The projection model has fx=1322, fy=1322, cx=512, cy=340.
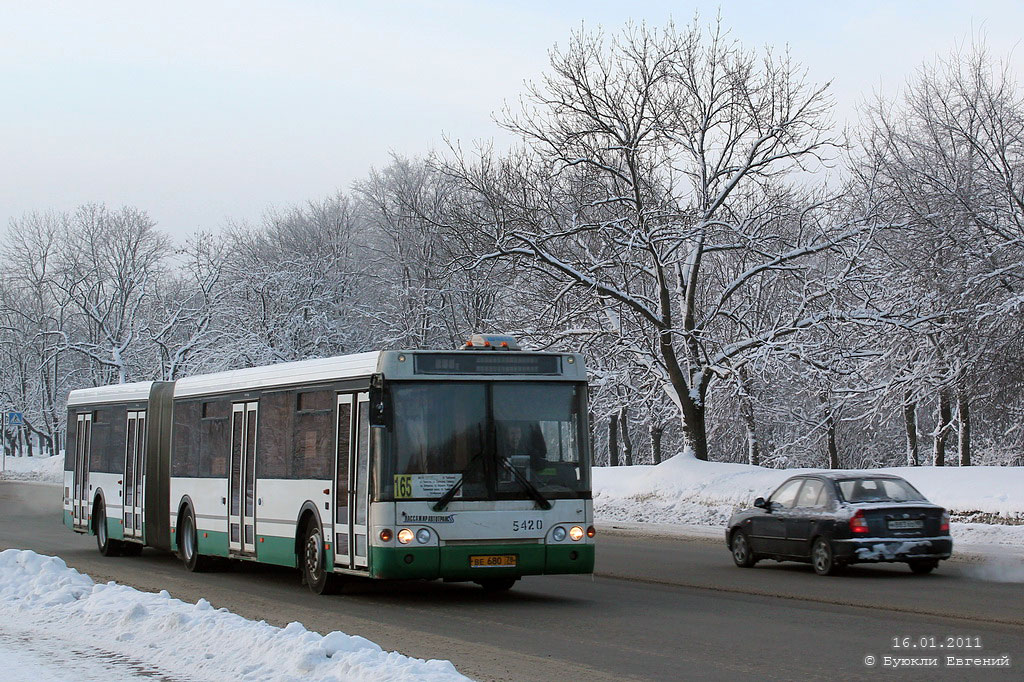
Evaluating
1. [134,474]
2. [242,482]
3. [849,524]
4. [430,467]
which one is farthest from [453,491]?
Result: [134,474]

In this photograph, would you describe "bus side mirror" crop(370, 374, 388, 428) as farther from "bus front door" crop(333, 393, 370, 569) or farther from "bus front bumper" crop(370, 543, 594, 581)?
"bus front bumper" crop(370, 543, 594, 581)

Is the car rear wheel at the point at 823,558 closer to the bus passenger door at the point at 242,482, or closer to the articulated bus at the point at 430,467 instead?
the articulated bus at the point at 430,467

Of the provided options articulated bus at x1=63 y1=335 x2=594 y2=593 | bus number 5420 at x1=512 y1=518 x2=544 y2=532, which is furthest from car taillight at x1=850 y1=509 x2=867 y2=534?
bus number 5420 at x1=512 y1=518 x2=544 y2=532

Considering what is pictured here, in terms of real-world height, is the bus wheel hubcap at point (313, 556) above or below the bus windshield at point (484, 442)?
below

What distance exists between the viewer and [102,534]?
2377 cm

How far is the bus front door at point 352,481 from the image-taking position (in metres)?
14.5

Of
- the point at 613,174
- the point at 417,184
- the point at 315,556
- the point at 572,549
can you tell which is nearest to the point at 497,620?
the point at 572,549

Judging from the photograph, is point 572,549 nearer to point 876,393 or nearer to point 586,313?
point 586,313

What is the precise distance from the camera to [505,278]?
3894cm

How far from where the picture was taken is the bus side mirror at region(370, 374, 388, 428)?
46.6 ft

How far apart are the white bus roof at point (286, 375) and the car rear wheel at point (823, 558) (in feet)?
22.4

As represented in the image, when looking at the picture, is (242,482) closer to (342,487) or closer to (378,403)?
(342,487)

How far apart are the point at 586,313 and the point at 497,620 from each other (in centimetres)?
2250

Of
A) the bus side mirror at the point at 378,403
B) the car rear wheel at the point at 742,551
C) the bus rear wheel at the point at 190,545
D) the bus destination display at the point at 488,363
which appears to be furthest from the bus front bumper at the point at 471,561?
the bus rear wheel at the point at 190,545
